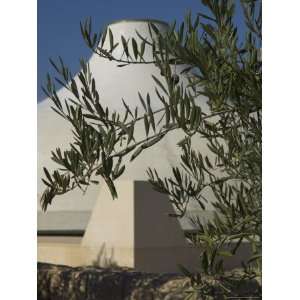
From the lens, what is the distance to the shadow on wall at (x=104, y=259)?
810cm

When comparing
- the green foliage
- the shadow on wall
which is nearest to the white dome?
the shadow on wall

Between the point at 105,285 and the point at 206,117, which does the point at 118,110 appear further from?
the point at 206,117

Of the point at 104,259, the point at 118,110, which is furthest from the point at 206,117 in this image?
the point at 118,110

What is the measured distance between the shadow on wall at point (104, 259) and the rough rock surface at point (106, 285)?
74.8 inches

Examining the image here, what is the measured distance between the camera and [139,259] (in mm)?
7914

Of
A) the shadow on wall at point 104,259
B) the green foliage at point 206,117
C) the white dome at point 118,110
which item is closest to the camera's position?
the green foliage at point 206,117

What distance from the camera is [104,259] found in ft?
27.5

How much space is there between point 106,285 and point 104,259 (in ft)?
9.80

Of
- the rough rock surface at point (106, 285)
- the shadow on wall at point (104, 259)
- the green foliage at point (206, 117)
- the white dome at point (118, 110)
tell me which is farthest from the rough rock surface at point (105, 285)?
the white dome at point (118, 110)

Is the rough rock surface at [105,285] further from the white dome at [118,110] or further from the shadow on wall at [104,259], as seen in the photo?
the white dome at [118,110]
